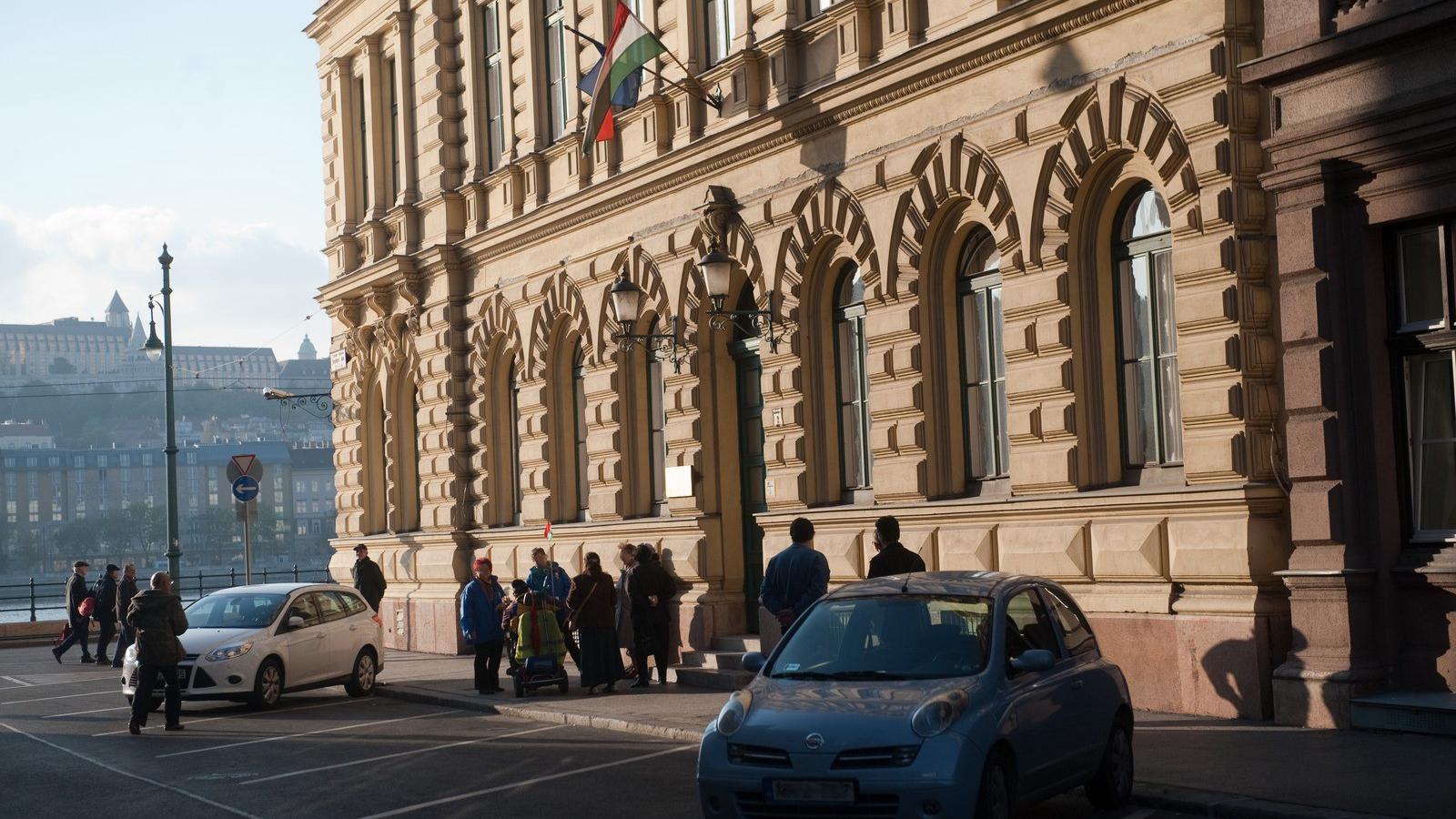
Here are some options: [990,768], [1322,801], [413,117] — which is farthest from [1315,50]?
[413,117]

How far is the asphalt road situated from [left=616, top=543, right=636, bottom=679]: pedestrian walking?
2.42 metres

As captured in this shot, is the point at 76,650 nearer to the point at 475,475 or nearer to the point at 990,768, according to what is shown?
the point at 475,475

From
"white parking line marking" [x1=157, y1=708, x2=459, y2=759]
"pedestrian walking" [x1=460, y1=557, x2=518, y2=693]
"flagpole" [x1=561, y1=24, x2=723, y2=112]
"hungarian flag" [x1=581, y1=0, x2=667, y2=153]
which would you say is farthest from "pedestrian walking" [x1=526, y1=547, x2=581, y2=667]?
"flagpole" [x1=561, y1=24, x2=723, y2=112]

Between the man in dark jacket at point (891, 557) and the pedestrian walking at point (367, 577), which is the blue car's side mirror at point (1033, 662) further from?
the pedestrian walking at point (367, 577)

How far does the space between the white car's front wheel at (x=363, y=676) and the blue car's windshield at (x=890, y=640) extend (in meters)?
13.4

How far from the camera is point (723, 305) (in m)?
23.0

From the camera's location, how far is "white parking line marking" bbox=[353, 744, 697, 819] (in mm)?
13578

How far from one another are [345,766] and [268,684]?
272 inches

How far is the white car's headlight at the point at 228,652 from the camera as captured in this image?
22391mm

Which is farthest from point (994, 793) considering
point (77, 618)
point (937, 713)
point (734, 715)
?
point (77, 618)

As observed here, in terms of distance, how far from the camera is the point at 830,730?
34.6ft

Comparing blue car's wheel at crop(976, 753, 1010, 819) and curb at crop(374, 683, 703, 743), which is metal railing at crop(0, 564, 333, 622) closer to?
curb at crop(374, 683, 703, 743)

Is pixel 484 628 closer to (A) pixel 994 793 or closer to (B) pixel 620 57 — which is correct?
(B) pixel 620 57

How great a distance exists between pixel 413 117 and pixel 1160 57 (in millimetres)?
19354
